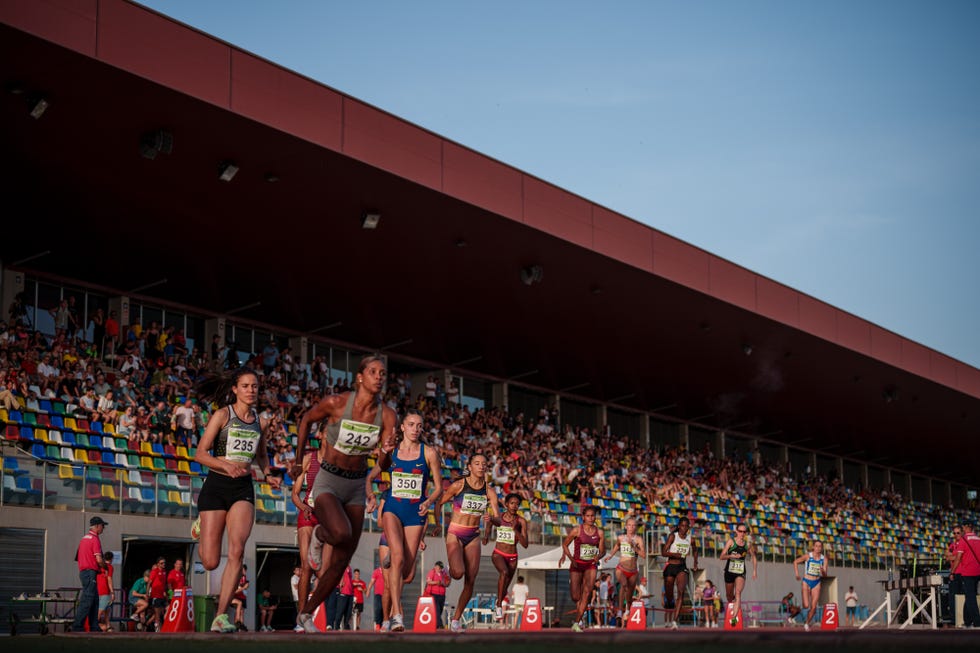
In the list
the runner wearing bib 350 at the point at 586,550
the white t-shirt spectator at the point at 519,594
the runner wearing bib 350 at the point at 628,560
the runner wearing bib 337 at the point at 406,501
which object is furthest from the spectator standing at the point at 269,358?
the runner wearing bib 337 at the point at 406,501

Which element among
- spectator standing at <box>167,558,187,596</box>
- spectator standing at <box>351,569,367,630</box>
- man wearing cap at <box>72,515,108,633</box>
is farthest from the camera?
spectator standing at <box>351,569,367,630</box>

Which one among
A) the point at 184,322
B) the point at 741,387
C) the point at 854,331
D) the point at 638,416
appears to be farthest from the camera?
the point at 638,416

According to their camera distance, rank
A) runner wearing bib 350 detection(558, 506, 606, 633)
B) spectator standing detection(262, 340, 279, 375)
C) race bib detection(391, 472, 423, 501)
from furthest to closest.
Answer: spectator standing detection(262, 340, 279, 375), runner wearing bib 350 detection(558, 506, 606, 633), race bib detection(391, 472, 423, 501)

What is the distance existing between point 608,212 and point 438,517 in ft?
25.5

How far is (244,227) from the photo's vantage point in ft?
82.9

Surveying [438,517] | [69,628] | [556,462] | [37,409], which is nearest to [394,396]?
[556,462]

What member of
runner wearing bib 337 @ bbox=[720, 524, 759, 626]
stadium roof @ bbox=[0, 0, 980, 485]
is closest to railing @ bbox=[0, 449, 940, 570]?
stadium roof @ bbox=[0, 0, 980, 485]

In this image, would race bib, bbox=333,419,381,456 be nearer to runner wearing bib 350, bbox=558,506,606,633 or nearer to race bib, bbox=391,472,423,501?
race bib, bbox=391,472,423,501

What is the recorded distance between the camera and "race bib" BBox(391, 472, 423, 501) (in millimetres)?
11852

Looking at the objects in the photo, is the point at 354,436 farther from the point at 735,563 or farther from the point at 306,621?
the point at 735,563

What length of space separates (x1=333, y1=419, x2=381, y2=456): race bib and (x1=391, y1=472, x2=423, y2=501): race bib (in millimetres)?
1941

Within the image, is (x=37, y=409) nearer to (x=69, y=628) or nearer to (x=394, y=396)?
(x=69, y=628)

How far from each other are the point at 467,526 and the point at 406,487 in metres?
3.28

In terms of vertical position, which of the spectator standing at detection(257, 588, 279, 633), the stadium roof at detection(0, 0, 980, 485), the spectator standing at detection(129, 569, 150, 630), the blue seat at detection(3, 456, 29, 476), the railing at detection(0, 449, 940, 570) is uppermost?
the stadium roof at detection(0, 0, 980, 485)
